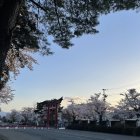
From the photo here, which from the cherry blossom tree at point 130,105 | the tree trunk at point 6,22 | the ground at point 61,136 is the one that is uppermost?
the cherry blossom tree at point 130,105

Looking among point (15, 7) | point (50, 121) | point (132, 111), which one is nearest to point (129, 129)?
point (132, 111)

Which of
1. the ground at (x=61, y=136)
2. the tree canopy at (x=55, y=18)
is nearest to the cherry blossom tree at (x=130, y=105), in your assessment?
the ground at (x=61, y=136)

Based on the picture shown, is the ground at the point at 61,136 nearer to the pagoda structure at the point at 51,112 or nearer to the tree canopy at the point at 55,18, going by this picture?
the tree canopy at the point at 55,18

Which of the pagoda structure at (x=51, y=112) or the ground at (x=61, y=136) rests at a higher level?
the pagoda structure at (x=51, y=112)

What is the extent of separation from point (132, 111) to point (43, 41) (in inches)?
3294

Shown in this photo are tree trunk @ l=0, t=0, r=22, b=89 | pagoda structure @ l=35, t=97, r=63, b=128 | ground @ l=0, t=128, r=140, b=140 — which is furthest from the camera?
pagoda structure @ l=35, t=97, r=63, b=128

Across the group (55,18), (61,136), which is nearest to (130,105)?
(61,136)

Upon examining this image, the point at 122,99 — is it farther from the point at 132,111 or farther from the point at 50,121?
the point at 50,121

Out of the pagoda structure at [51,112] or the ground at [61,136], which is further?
the pagoda structure at [51,112]

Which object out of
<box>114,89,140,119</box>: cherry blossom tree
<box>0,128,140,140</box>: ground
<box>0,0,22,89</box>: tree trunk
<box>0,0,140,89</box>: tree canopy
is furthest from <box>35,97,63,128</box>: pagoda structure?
<box>0,0,22,89</box>: tree trunk

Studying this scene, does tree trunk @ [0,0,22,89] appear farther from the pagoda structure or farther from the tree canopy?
the pagoda structure

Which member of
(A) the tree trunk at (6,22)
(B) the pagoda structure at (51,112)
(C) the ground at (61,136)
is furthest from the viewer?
(B) the pagoda structure at (51,112)

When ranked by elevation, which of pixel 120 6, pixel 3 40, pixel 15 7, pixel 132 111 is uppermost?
pixel 132 111

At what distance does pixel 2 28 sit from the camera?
7180mm
